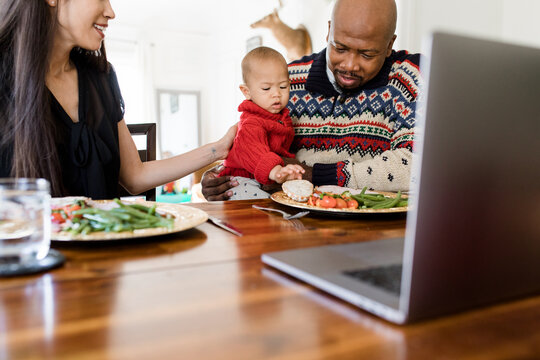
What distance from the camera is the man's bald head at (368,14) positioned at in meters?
1.78

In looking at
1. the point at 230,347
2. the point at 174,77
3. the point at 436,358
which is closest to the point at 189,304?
the point at 230,347

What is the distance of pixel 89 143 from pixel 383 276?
4.19 feet

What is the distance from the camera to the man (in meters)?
Result: 1.68

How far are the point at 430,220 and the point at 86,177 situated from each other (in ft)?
4.54

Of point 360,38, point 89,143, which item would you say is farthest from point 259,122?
point 89,143

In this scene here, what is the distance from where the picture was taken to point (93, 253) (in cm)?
67

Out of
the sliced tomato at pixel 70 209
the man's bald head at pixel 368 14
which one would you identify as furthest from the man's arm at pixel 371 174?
the sliced tomato at pixel 70 209

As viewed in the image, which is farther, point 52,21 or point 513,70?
point 52,21

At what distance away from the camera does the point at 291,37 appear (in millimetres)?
4578

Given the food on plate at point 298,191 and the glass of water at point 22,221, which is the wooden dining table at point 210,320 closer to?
the glass of water at point 22,221

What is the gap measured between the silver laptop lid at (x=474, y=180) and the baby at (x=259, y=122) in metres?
1.20

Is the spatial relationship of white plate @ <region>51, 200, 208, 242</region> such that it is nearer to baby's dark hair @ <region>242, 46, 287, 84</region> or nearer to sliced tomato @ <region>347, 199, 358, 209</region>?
sliced tomato @ <region>347, 199, 358, 209</region>

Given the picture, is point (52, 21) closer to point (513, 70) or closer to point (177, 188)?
point (513, 70)

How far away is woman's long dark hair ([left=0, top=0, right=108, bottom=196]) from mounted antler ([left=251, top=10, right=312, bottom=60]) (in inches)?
135
